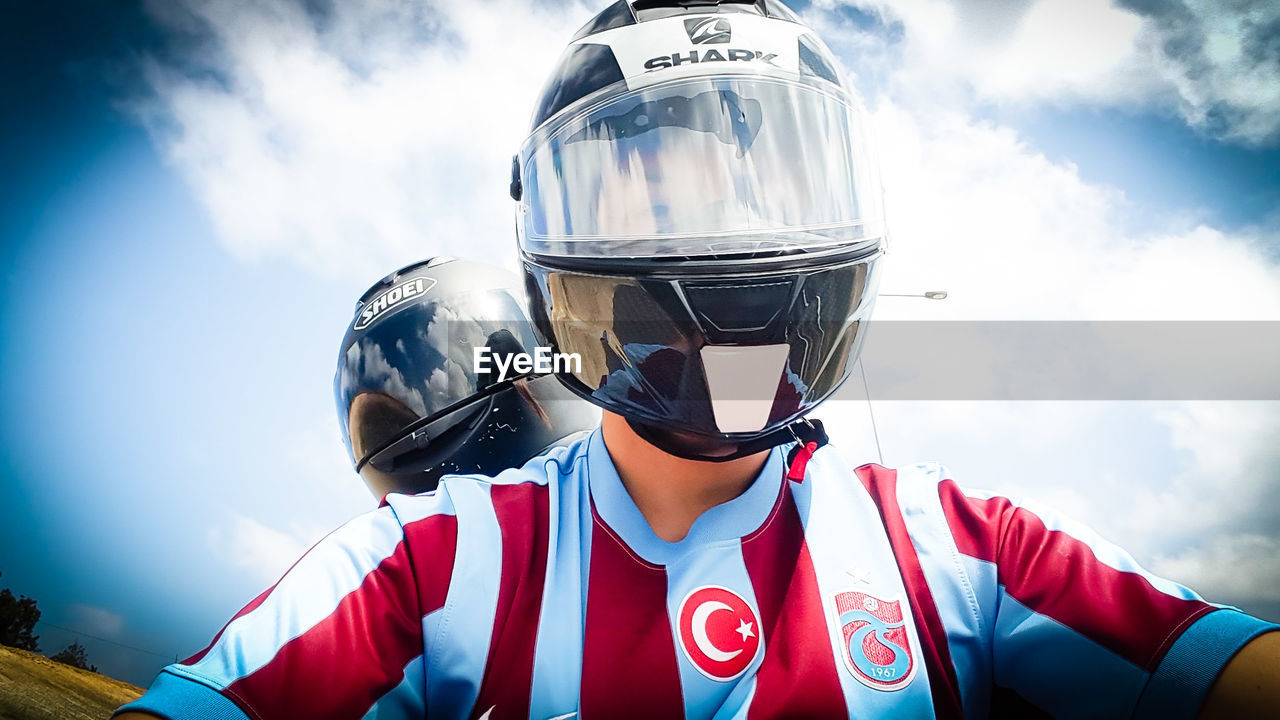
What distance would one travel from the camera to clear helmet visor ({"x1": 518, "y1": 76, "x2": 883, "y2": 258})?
1.47 metres

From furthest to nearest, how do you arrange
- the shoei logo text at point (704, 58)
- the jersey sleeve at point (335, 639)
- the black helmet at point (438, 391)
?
the black helmet at point (438, 391) < the shoei logo text at point (704, 58) < the jersey sleeve at point (335, 639)

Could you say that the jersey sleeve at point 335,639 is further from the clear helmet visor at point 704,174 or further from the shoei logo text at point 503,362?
the shoei logo text at point 503,362

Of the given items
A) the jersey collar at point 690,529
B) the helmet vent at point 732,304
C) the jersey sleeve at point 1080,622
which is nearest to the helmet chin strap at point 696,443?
the jersey collar at point 690,529

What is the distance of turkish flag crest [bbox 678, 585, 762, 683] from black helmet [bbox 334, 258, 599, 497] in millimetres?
1171

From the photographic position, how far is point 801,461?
151cm

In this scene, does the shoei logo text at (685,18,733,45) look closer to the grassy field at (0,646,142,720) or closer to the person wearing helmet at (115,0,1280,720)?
the person wearing helmet at (115,0,1280,720)

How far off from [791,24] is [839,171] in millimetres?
573

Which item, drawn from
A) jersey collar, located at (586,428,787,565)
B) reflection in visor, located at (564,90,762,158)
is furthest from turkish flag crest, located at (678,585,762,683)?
reflection in visor, located at (564,90,762,158)

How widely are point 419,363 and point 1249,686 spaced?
237cm

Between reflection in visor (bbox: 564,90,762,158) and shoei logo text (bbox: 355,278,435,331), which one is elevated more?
reflection in visor (bbox: 564,90,762,158)

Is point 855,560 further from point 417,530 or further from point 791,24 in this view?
point 791,24

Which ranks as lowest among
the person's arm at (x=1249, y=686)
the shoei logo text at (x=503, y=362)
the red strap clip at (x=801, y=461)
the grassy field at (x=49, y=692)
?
the grassy field at (x=49, y=692)

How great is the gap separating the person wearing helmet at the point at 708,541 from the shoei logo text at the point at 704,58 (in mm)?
10

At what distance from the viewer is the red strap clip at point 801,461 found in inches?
59.5
